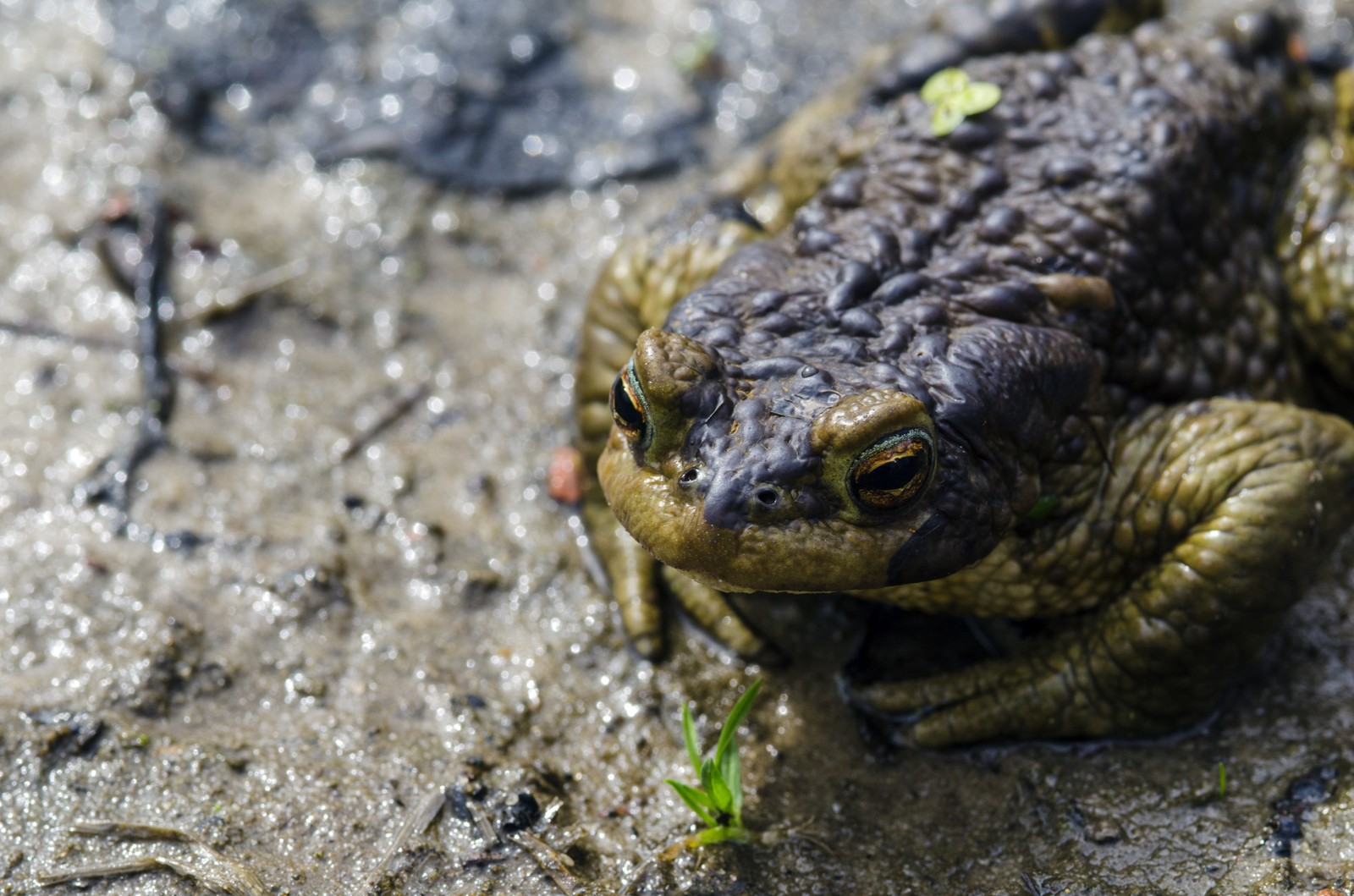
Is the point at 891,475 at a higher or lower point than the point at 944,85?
lower

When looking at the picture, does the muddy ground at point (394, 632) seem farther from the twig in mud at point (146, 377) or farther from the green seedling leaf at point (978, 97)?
the green seedling leaf at point (978, 97)

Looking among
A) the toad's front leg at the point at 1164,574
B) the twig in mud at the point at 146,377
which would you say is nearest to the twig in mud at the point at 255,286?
the twig in mud at the point at 146,377

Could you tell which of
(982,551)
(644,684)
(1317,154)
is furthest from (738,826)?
(1317,154)

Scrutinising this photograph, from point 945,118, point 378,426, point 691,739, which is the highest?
point 945,118

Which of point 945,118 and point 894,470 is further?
point 945,118

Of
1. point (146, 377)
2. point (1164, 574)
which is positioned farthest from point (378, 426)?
point (1164, 574)

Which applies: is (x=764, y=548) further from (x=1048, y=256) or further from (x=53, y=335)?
(x=53, y=335)
